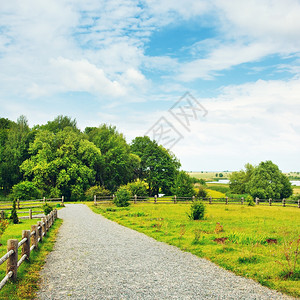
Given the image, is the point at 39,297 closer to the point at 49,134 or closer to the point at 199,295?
the point at 199,295

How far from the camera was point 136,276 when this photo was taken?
748 centimetres

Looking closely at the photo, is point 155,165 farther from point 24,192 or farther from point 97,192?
point 24,192

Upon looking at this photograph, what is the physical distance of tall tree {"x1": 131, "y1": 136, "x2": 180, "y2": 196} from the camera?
59.9 m

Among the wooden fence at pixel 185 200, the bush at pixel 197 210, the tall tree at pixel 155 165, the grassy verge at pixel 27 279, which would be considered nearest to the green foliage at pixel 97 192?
the wooden fence at pixel 185 200

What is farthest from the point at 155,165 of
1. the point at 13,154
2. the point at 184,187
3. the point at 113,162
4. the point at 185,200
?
the point at 13,154

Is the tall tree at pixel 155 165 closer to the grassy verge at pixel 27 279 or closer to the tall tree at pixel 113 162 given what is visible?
→ the tall tree at pixel 113 162

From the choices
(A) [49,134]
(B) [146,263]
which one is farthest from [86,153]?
(B) [146,263]

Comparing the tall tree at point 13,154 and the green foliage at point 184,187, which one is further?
the tall tree at point 13,154

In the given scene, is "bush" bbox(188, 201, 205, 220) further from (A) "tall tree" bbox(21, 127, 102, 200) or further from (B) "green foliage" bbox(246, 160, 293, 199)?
(B) "green foliage" bbox(246, 160, 293, 199)

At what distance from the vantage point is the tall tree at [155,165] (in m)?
59.9

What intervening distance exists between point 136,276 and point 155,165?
171ft

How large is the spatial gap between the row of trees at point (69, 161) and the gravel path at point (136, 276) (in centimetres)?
2997

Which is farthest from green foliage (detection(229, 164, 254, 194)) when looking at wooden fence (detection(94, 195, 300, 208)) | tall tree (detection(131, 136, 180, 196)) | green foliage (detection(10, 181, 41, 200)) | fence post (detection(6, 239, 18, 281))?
fence post (detection(6, 239, 18, 281))

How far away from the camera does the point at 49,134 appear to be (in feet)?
163
